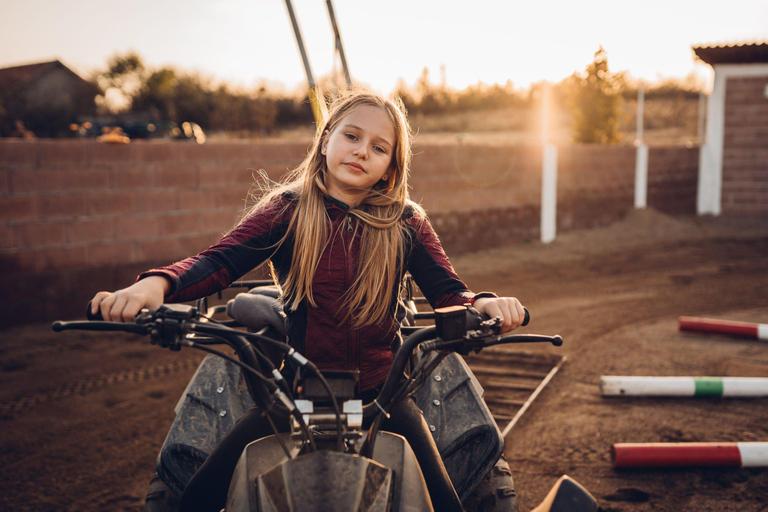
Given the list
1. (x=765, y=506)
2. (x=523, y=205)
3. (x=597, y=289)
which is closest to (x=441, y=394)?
(x=765, y=506)

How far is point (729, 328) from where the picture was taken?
16.6 feet

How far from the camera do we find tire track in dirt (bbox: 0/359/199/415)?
3732mm

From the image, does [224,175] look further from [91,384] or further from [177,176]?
[91,384]

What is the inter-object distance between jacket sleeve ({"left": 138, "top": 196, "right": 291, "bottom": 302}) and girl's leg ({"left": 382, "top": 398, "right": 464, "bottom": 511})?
56cm

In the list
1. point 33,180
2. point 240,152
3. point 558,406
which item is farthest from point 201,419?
point 240,152

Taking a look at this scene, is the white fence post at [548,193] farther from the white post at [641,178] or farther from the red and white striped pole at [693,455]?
the red and white striped pole at [693,455]

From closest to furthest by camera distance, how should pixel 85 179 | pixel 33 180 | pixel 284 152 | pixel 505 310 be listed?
pixel 505 310, pixel 33 180, pixel 85 179, pixel 284 152

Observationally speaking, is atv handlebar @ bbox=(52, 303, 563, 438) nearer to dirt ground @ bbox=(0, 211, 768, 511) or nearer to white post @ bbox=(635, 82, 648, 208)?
dirt ground @ bbox=(0, 211, 768, 511)

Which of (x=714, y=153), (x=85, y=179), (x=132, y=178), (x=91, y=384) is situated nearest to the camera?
(x=91, y=384)

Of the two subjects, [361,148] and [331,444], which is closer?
[331,444]

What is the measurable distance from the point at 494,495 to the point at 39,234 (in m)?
4.58

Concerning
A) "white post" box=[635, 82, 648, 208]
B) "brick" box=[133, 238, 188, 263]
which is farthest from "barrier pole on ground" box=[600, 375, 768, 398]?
"white post" box=[635, 82, 648, 208]

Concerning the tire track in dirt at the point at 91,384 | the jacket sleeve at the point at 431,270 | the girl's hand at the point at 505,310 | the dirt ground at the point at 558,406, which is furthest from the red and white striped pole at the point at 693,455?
the tire track in dirt at the point at 91,384

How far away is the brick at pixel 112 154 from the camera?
5.59 metres
